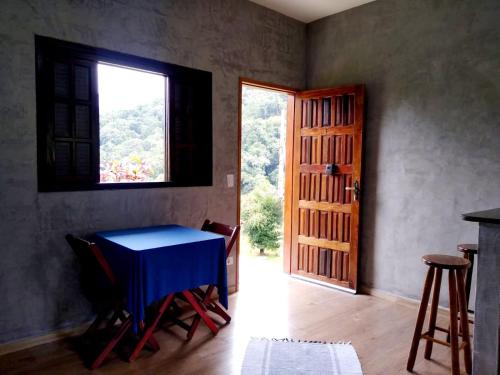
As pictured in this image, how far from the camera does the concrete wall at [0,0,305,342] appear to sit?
277cm

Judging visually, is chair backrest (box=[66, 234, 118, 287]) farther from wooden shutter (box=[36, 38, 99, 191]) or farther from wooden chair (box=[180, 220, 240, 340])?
A: wooden chair (box=[180, 220, 240, 340])

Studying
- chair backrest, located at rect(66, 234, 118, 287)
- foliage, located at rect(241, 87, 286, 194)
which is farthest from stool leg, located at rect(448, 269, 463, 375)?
foliage, located at rect(241, 87, 286, 194)

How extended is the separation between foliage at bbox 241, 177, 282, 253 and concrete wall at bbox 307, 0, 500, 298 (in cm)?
243

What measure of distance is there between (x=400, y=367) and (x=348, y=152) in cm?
222

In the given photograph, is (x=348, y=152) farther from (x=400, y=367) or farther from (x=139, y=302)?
(x=139, y=302)

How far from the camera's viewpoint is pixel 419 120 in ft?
12.5

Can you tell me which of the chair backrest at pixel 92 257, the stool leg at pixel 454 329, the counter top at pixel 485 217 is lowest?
the stool leg at pixel 454 329

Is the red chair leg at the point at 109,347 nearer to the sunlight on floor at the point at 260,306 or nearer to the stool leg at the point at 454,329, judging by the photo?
the sunlight on floor at the point at 260,306

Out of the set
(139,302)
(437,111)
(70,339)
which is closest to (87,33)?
(139,302)

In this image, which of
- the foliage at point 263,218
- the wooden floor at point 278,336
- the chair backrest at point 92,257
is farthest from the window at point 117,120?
the foliage at point 263,218

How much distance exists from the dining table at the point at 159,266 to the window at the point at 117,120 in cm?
59

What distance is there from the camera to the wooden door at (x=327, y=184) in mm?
4191

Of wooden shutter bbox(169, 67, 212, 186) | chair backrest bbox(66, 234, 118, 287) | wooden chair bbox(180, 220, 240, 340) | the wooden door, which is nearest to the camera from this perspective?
chair backrest bbox(66, 234, 118, 287)

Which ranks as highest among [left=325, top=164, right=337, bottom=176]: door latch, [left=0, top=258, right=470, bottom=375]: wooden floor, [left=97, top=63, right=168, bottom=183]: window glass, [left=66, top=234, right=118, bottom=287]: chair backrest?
[left=97, top=63, right=168, bottom=183]: window glass
